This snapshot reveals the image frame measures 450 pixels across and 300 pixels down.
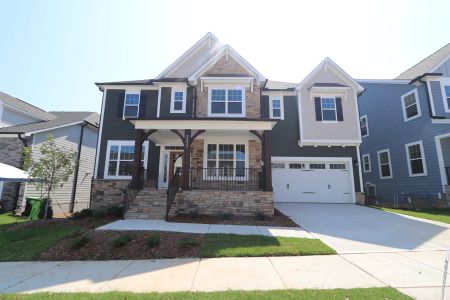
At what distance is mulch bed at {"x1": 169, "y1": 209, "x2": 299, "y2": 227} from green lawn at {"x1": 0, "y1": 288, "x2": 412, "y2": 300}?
16.5 ft

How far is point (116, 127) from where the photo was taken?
1406 centimetres

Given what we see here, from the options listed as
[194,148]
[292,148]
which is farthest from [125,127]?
[292,148]

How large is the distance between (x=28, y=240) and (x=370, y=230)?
10.7 metres

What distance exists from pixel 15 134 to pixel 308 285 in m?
16.2

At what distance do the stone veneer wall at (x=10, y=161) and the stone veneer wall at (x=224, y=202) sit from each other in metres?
9.45

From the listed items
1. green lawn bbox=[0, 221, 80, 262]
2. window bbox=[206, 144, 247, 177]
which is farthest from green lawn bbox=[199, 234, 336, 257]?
window bbox=[206, 144, 247, 177]

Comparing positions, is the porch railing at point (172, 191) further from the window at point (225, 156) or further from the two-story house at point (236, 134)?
the window at point (225, 156)

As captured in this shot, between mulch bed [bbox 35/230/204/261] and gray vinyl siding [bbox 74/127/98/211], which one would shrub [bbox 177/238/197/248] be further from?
gray vinyl siding [bbox 74/127/98/211]

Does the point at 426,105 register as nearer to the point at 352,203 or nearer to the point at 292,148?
the point at 352,203

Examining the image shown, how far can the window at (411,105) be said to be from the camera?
1459 cm

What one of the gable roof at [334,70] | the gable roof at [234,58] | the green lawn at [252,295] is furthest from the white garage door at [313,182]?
the green lawn at [252,295]

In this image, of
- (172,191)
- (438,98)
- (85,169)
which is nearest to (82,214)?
(172,191)

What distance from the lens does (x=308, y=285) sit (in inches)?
160

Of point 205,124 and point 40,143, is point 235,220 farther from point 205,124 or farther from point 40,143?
point 40,143
